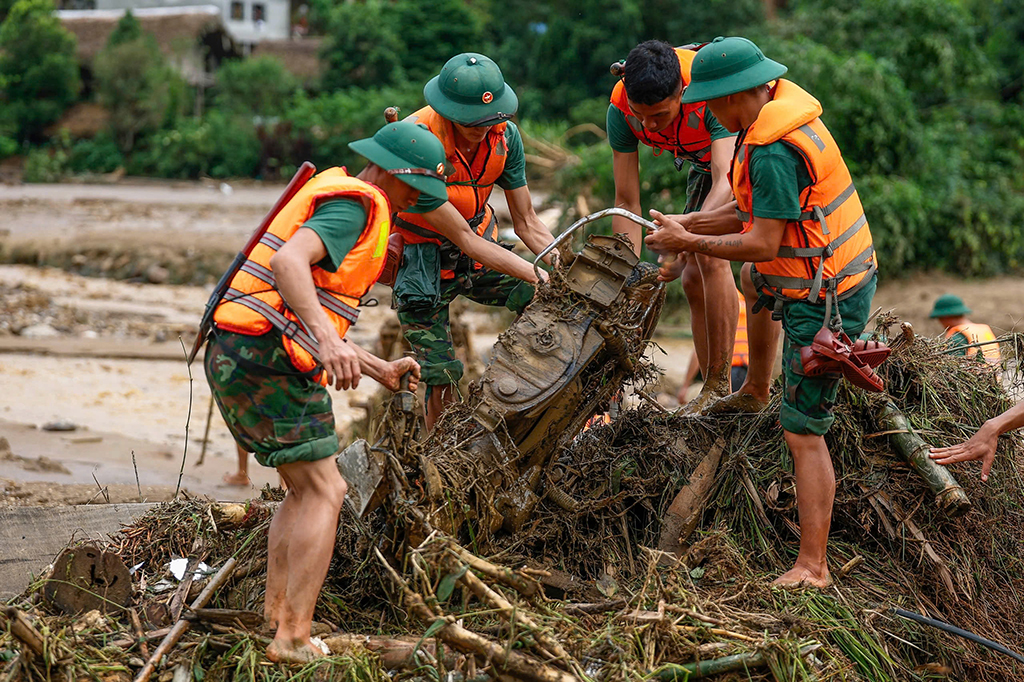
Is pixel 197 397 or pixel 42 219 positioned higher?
pixel 197 397

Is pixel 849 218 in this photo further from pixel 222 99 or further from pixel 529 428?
pixel 222 99

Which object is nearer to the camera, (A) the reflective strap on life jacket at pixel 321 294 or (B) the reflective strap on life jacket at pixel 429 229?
(A) the reflective strap on life jacket at pixel 321 294

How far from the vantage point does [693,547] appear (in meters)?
4.22

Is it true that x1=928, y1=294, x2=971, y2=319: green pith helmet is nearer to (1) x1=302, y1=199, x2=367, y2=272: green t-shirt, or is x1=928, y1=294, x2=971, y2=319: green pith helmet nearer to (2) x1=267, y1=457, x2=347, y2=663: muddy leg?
(1) x1=302, y1=199, x2=367, y2=272: green t-shirt

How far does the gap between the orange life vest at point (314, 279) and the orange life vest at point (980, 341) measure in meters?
3.15

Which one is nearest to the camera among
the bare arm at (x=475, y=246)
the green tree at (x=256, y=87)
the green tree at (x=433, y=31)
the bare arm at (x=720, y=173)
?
the bare arm at (x=720, y=173)

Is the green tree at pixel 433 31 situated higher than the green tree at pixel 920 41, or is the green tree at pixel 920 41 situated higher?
the green tree at pixel 920 41

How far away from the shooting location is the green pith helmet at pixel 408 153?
3.61 metres

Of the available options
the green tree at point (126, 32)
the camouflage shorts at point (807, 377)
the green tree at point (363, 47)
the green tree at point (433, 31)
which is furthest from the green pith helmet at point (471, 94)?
the green tree at point (126, 32)

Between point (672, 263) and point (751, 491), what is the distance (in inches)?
45.4

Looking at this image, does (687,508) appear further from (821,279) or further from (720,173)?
(720,173)

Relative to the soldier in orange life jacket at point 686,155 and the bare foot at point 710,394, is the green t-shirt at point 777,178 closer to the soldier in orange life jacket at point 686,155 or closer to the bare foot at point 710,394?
the soldier in orange life jacket at point 686,155

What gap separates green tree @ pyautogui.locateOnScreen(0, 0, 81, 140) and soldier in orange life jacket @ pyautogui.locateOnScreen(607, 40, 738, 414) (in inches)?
1239

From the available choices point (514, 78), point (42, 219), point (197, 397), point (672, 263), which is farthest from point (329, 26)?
point (672, 263)
